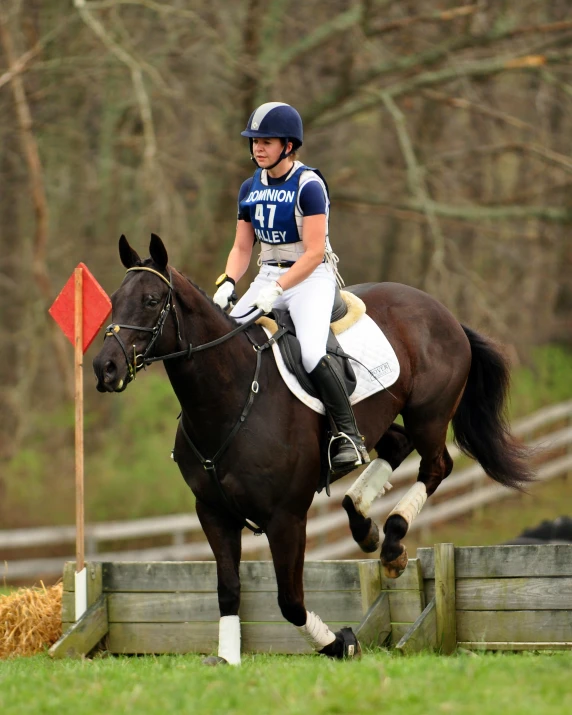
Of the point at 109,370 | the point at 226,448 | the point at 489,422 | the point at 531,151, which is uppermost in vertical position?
the point at 531,151

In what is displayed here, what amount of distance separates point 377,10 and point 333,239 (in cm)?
920

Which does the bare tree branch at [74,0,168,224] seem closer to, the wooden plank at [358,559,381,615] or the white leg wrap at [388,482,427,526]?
the white leg wrap at [388,482,427,526]

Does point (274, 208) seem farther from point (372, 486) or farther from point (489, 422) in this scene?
point (489, 422)

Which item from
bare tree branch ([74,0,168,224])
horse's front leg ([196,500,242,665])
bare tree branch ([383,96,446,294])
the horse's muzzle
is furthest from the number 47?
bare tree branch ([383,96,446,294])

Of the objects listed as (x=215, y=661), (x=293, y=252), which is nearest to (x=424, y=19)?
(x=293, y=252)

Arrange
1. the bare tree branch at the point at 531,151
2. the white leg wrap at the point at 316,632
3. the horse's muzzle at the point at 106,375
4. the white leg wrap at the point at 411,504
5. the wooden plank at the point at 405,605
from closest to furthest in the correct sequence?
the horse's muzzle at the point at 106,375, the white leg wrap at the point at 316,632, the white leg wrap at the point at 411,504, the wooden plank at the point at 405,605, the bare tree branch at the point at 531,151

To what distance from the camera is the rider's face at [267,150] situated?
257 inches

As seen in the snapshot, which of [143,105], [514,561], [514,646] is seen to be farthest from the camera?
[143,105]

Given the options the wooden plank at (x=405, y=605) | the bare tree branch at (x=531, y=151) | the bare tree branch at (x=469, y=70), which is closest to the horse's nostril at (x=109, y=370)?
the wooden plank at (x=405, y=605)

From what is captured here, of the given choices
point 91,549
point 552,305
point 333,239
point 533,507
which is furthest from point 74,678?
point 552,305

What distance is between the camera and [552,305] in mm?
26875

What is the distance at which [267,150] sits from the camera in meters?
6.54

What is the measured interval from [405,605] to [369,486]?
87 cm

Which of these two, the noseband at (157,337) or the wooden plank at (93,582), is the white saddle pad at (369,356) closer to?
the noseband at (157,337)
